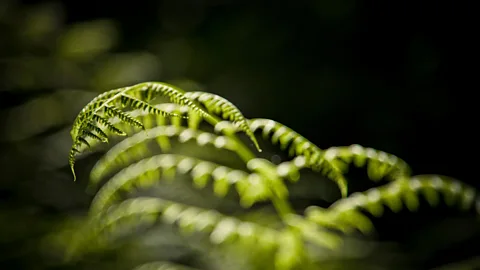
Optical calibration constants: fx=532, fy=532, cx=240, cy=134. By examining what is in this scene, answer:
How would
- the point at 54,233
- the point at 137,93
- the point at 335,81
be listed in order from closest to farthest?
the point at 137,93 < the point at 54,233 < the point at 335,81

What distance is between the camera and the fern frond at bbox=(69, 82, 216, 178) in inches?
23.2

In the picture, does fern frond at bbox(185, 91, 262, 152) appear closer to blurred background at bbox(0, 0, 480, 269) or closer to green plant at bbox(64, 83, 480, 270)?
green plant at bbox(64, 83, 480, 270)

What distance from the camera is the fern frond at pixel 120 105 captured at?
1.94 feet

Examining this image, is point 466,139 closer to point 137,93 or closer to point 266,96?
point 266,96

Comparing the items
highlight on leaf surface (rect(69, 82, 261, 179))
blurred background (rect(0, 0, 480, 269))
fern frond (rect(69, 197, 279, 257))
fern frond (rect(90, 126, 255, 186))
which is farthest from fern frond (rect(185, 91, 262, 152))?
blurred background (rect(0, 0, 480, 269))

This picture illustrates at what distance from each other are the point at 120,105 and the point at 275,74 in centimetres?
139

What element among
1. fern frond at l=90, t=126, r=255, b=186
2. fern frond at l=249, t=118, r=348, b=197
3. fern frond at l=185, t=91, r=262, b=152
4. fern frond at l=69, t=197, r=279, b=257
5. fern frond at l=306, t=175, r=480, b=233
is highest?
fern frond at l=185, t=91, r=262, b=152

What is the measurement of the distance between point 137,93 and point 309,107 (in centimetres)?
131

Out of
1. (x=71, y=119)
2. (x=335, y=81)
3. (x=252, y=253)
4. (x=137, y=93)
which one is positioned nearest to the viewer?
(x=137, y=93)

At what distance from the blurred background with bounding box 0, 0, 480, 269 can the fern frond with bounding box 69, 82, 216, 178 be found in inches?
31.0

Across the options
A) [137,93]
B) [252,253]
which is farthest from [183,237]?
[137,93]

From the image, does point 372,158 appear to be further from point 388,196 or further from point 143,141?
point 143,141

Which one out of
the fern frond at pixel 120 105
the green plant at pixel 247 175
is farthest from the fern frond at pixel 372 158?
the fern frond at pixel 120 105

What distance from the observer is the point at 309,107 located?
6.24 feet
